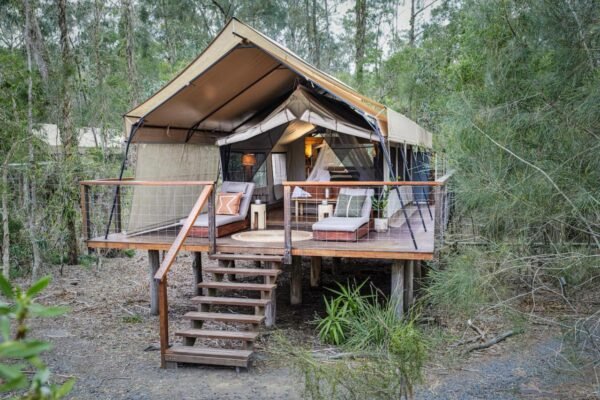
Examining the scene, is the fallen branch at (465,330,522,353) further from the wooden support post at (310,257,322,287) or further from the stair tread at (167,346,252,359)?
the wooden support post at (310,257,322,287)

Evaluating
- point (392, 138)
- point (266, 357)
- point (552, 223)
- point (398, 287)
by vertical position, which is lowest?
point (266, 357)

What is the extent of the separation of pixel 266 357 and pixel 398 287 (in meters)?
1.88

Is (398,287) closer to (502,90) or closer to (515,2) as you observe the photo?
(502,90)

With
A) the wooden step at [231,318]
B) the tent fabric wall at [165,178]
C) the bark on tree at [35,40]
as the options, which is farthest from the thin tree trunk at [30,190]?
the wooden step at [231,318]

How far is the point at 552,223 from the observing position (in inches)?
152

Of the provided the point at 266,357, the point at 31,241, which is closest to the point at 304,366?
the point at 266,357

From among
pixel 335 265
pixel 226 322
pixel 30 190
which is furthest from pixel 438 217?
pixel 30 190

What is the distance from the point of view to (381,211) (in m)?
8.43

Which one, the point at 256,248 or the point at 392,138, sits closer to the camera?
the point at 256,248

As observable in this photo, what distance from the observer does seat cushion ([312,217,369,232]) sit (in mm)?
6821

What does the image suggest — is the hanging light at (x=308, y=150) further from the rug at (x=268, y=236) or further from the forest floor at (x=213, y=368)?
the forest floor at (x=213, y=368)

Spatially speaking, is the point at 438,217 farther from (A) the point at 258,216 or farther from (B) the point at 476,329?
(A) the point at 258,216

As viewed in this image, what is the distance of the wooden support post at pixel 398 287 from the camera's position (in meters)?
6.29

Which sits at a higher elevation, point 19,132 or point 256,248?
point 19,132
